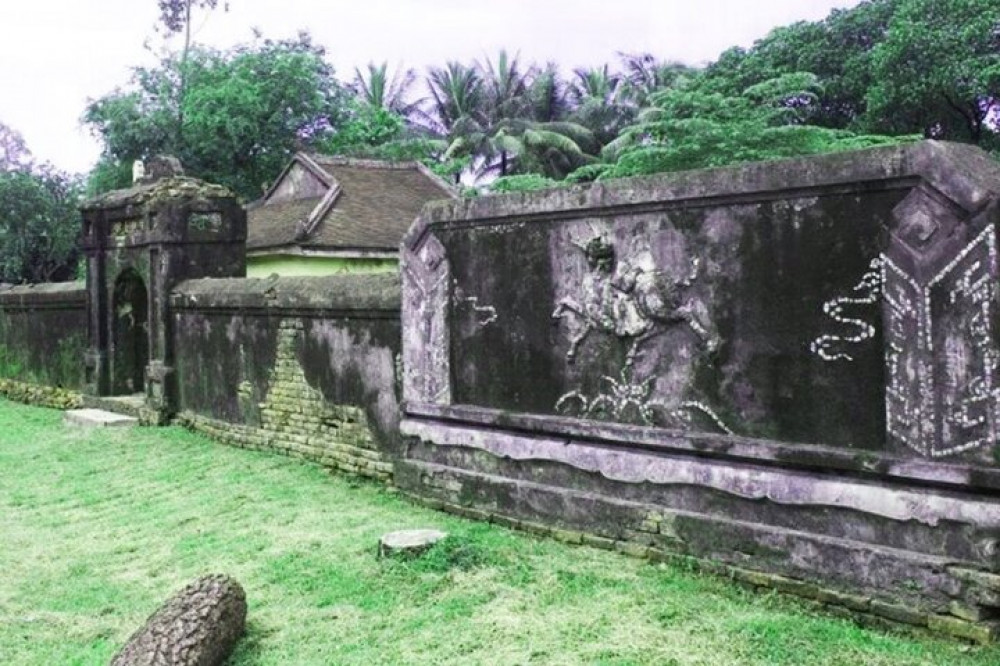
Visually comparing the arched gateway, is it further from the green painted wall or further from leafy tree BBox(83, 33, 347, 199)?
leafy tree BBox(83, 33, 347, 199)

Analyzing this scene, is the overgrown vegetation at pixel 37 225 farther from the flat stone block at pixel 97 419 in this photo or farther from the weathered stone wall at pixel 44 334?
the flat stone block at pixel 97 419

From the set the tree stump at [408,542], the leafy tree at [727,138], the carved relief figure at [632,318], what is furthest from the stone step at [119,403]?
the leafy tree at [727,138]

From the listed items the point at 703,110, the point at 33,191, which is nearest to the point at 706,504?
the point at 703,110

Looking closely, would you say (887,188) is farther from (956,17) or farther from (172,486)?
(956,17)

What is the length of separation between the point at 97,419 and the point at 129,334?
1626 millimetres

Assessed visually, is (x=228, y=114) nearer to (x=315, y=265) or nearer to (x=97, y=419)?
(x=315, y=265)

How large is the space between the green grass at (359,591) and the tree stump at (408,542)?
0.10m

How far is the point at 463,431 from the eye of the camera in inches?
271

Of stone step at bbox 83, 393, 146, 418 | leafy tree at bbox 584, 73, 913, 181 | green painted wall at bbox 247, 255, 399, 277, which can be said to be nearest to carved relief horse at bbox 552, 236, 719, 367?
stone step at bbox 83, 393, 146, 418

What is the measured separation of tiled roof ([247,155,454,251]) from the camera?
56.2ft

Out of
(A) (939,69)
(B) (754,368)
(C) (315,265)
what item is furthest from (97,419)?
(A) (939,69)

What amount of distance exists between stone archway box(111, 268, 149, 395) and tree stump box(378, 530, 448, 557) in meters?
7.68

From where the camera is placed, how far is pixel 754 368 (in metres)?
5.04

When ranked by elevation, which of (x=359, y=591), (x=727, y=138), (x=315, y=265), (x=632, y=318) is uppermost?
(x=727, y=138)
